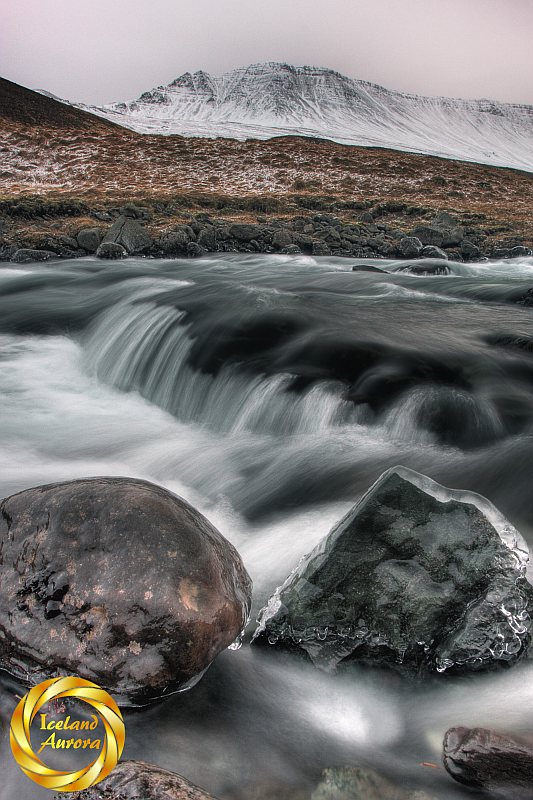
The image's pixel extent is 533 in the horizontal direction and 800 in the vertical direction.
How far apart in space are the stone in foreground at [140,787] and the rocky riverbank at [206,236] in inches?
658

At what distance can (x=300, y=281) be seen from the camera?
1438 cm

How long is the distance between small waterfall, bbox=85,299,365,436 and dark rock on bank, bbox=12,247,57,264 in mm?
7573

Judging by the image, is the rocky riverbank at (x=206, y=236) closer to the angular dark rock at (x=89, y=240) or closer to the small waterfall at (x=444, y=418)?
the angular dark rock at (x=89, y=240)

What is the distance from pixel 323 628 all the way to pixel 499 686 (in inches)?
41.4

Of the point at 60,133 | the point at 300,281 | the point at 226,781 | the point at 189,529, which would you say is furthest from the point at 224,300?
the point at 60,133

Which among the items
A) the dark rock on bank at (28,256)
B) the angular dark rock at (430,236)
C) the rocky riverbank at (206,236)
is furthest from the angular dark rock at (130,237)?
the angular dark rock at (430,236)

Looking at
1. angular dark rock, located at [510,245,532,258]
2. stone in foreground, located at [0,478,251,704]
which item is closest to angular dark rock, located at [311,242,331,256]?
angular dark rock, located at [510,245,532,258]

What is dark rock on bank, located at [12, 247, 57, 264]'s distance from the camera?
17500 mm

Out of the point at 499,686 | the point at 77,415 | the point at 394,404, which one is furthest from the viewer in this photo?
the point at 77,415

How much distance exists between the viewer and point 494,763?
2906mm

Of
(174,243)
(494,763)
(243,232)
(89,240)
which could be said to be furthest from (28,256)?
(494,763)

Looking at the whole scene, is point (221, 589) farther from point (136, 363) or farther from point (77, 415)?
point (136, 363)

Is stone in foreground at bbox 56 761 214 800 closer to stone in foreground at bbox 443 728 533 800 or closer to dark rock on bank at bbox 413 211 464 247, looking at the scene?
stone in foreground at bbox 443 728 533 800

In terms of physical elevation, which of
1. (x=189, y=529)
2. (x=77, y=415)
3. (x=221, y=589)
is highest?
(x=189, y=529)
